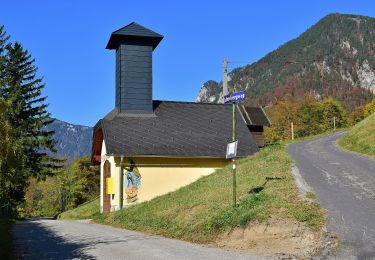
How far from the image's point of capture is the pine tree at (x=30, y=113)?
3981cm

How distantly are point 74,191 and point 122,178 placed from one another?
141 ft

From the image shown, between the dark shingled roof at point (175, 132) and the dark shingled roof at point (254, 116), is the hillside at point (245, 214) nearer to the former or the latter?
the dark shingled roof at point (175, 132)

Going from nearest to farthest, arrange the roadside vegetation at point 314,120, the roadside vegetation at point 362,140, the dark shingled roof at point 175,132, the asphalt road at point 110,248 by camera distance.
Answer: the asphalt road at point 110,248 → the roadside vegetation at point 362,140 → the dark shingled roof at point 175,132 → the roadside vegetation at point 314,120

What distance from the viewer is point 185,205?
1742cm

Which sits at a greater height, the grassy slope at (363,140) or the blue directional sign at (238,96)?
the blue directional sign at (238,96)

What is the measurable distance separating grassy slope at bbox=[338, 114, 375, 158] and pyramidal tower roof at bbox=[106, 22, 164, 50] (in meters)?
12.2

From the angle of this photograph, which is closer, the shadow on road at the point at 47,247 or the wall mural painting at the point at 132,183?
the shadow on road at the point at 47,247

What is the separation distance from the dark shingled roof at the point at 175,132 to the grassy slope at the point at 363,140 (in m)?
5.25

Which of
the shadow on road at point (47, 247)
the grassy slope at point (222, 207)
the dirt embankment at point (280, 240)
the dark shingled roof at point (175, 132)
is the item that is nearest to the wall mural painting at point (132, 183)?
the dark shingled roof at point (175, 132)

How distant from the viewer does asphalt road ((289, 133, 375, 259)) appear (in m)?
10.5

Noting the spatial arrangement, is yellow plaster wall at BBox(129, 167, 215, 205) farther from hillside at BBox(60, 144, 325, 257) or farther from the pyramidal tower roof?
the pyramidal tower roof

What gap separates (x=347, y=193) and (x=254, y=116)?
60.1ft

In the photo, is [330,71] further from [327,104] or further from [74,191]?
[74,191]

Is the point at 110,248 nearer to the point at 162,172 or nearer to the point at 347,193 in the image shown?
the point at 347,193
